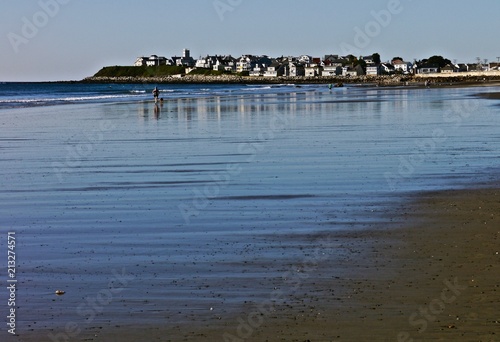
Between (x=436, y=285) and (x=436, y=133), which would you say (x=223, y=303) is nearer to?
(x=436, y=285)

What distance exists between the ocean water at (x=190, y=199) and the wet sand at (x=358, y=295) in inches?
5.4

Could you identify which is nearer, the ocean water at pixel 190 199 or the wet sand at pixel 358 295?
the wet sand at pixel 358 295

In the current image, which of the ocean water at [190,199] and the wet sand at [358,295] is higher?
the ocean water at [190,199]

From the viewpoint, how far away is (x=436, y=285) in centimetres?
812

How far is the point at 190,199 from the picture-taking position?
13.6 metres

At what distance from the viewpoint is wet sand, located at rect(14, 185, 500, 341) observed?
6.90 meters

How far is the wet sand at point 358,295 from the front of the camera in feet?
22.6

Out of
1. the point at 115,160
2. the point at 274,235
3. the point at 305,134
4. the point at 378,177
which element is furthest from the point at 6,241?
the point at 305,134

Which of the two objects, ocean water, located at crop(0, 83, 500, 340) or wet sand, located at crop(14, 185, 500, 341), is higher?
ocean water, located at crop(0, 83, 500, 340)

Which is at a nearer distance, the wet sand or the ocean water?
the wet sand

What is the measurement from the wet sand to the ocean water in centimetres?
14

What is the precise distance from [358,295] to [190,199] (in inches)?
241

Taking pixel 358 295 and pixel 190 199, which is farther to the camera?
pixel 190 199

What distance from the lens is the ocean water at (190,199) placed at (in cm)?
834
